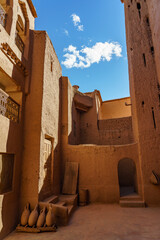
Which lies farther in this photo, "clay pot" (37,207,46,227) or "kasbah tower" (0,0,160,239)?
"kasbah tower" (0,0,160,239)

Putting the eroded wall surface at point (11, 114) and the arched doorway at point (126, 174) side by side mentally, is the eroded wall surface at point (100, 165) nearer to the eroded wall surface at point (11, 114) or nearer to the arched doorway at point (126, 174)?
the arched doorway at point (126, 174)

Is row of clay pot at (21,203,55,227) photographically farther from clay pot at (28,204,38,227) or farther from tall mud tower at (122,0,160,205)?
tall mud tower at (122,0,160,205)

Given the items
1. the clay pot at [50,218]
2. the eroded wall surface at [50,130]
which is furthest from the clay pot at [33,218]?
the eroded wall surface at [50,130]

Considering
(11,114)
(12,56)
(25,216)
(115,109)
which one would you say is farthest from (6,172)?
(115,109)

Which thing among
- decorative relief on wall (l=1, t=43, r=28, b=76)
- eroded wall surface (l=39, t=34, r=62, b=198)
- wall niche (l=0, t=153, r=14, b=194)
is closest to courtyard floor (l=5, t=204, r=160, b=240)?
wall niche (l=0, t=153, r=14, b=194)

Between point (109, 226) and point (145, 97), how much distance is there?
7392 mm

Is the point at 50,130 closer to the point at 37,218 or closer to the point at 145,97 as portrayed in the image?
the point at 37,218

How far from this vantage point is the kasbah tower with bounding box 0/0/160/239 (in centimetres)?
647

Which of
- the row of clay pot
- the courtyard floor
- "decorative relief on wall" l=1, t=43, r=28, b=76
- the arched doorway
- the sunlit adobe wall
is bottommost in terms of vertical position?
the courtyard floor

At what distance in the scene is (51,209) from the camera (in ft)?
20.3

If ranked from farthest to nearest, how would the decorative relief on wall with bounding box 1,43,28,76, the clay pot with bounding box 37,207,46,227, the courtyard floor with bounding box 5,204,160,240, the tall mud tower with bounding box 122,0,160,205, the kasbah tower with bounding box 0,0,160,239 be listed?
the tall mud tower with bounding box 122,0,160,205 < the kasbah tower with bounding box 0,0,160,239 < the decorative relief on wall with bounding box 1,43,28,76 < the clay pot with bounding box 37,207,46,227 < the courtyard floor with bounding box 5,204,160,240

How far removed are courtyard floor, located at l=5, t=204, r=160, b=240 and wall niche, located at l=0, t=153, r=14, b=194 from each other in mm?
1576

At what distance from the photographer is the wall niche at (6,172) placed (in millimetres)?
6012

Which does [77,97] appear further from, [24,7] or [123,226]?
[123,226]
